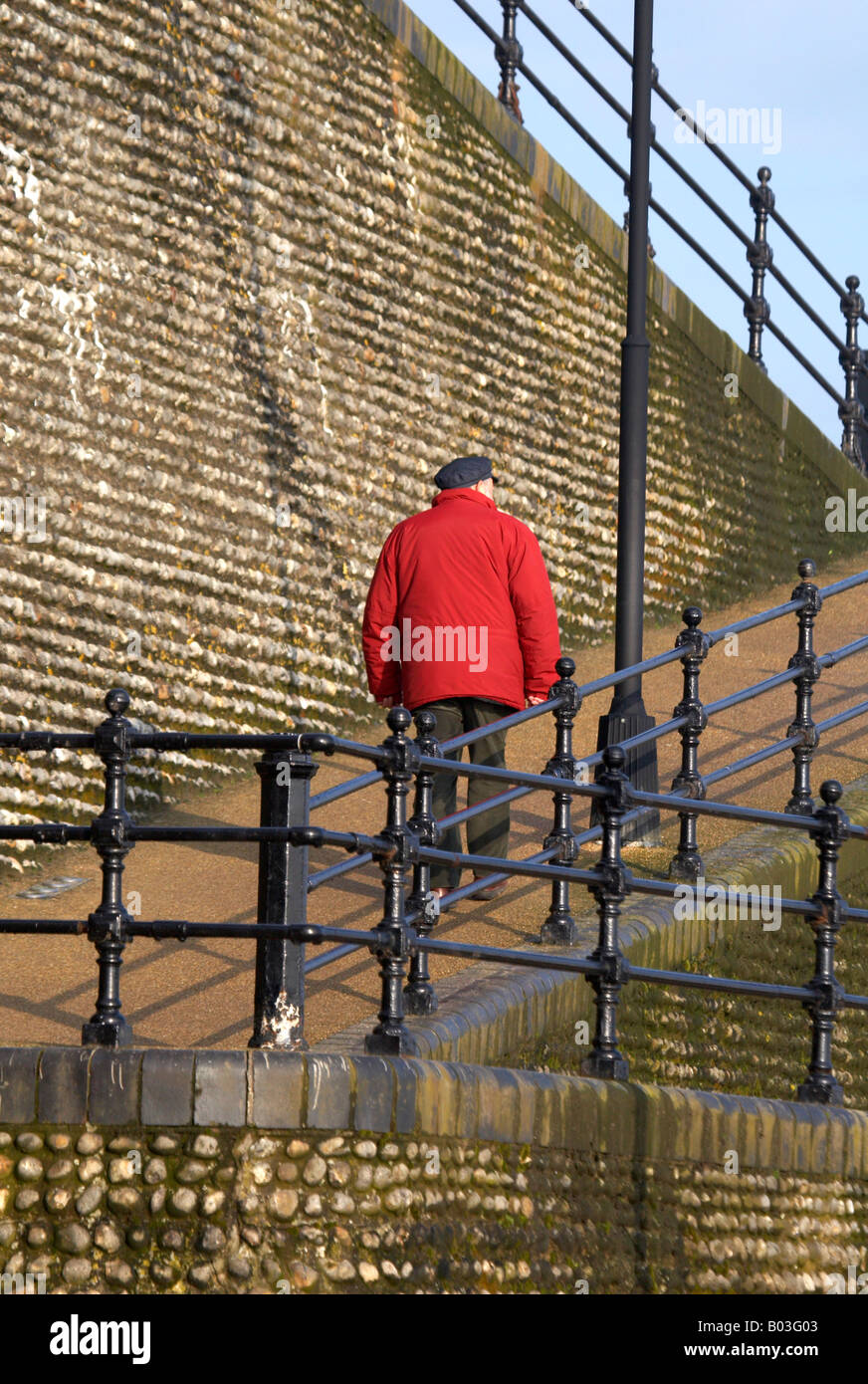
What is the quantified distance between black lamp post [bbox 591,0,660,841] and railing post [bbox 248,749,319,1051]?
3441 millimetres

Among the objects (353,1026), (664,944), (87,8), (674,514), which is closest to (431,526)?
(664,944)

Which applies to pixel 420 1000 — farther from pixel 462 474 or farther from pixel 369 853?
pixel 462 474

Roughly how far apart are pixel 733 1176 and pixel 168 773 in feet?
12.4

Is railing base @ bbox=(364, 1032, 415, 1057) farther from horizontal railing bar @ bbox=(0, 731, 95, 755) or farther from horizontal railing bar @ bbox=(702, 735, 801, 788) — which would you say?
horizontal railing bar @ bbox=(702, 735, 801, 788)

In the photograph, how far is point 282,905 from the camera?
13.7 ft

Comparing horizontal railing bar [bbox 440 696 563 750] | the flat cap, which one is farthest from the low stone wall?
the flat cap

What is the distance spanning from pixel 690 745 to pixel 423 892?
2152mm

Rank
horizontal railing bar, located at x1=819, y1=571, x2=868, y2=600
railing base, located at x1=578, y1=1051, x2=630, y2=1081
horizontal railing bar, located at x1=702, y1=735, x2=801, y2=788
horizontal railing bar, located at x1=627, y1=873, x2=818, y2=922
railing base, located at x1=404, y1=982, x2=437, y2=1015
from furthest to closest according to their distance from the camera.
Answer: horizontal railing bar, located at x1=819, y1=571, x2=868, y2=600, horizontal railing bar, located at x1=702, y1=735, x2=801, y2=788, horizontal railing bar, located at x1=627, y1=873, x2=818, y2=922, railing base, located at x1=578, y1=1051, x2=630, y2=1081, railing base, located at x1=404, y1=982, x2=437, y2=1015

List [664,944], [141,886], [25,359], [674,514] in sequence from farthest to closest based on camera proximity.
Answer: [674,514], [25,359], [141,886], [664,944]

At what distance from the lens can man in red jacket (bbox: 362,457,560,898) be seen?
620cm

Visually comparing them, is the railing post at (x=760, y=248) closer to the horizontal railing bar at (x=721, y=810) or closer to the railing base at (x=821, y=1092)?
the horizontal railing bar at (x=721, y=810)

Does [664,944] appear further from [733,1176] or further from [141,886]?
[141,886]

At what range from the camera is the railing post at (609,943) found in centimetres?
507

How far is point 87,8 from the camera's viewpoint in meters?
8.12
